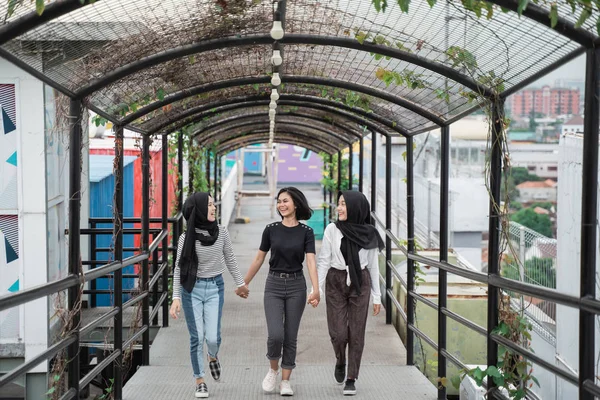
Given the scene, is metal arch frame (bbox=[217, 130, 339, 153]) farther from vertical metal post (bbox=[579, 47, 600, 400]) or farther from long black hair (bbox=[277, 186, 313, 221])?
vertical metal post (bbox=[579, 47, 600, 400])

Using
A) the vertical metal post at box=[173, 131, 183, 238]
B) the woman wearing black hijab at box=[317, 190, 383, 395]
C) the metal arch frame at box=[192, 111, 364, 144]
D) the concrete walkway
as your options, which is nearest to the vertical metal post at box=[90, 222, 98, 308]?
the vertical metal post at box=[173, 131, 183, 238]

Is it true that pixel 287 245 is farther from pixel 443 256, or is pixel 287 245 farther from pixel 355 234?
pixel 443 256

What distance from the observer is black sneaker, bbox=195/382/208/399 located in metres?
5.82

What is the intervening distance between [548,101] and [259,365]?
90.9m

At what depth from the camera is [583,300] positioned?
11.5 ft

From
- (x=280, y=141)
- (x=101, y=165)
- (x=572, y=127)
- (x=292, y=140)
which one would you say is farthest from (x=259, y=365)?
(x=280, y=141)

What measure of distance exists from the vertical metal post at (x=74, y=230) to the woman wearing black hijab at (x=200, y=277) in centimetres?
99

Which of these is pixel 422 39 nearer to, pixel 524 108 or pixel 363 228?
pixel 363 228

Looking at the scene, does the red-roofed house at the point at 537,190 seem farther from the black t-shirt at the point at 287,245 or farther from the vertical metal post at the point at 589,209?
the vertical metal post at the point at 589,209

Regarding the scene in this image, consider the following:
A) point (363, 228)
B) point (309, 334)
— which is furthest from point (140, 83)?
point (309, 334)

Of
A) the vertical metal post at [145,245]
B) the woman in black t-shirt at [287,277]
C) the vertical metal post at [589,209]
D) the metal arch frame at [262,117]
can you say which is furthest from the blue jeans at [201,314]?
the metal arch frame at [262,117]

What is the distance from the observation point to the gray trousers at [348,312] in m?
5.84

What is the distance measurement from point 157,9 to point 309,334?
4.56 metres

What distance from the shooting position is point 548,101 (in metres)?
92.7
